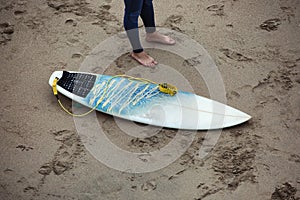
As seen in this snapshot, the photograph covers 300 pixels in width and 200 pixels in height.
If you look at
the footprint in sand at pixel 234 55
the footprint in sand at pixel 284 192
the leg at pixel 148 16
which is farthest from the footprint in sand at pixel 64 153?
the footprint in sand at pixel 234 55

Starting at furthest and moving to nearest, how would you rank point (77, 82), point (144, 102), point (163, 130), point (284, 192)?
point (77, 82) < point (144, 102) < point (163, 130) < point (284, 192)

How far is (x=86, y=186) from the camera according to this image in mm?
2350

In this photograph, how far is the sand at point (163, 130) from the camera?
2.35m

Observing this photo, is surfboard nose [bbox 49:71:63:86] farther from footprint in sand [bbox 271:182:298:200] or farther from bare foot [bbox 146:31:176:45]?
footprint in sand [bbox 271:182:298:200]

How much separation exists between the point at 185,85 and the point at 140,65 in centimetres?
34

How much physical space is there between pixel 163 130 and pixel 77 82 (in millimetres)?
629

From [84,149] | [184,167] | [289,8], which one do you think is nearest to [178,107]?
[184,167]

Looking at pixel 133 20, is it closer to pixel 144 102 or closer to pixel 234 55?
pixel 144 102

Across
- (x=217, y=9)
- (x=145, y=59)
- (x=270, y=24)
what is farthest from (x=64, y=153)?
(x=270, y=24)

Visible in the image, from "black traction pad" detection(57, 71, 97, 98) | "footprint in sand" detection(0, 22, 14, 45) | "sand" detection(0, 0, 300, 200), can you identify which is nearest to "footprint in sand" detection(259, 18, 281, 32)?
"sand" detection(0, 0, 300, 200)

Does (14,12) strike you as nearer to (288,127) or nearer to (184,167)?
(184,167)

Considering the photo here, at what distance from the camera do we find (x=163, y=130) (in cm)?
263

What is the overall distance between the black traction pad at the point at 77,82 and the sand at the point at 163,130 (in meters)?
0.14

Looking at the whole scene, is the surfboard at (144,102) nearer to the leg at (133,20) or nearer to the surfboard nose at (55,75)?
the surfboard nose at (55,75)
